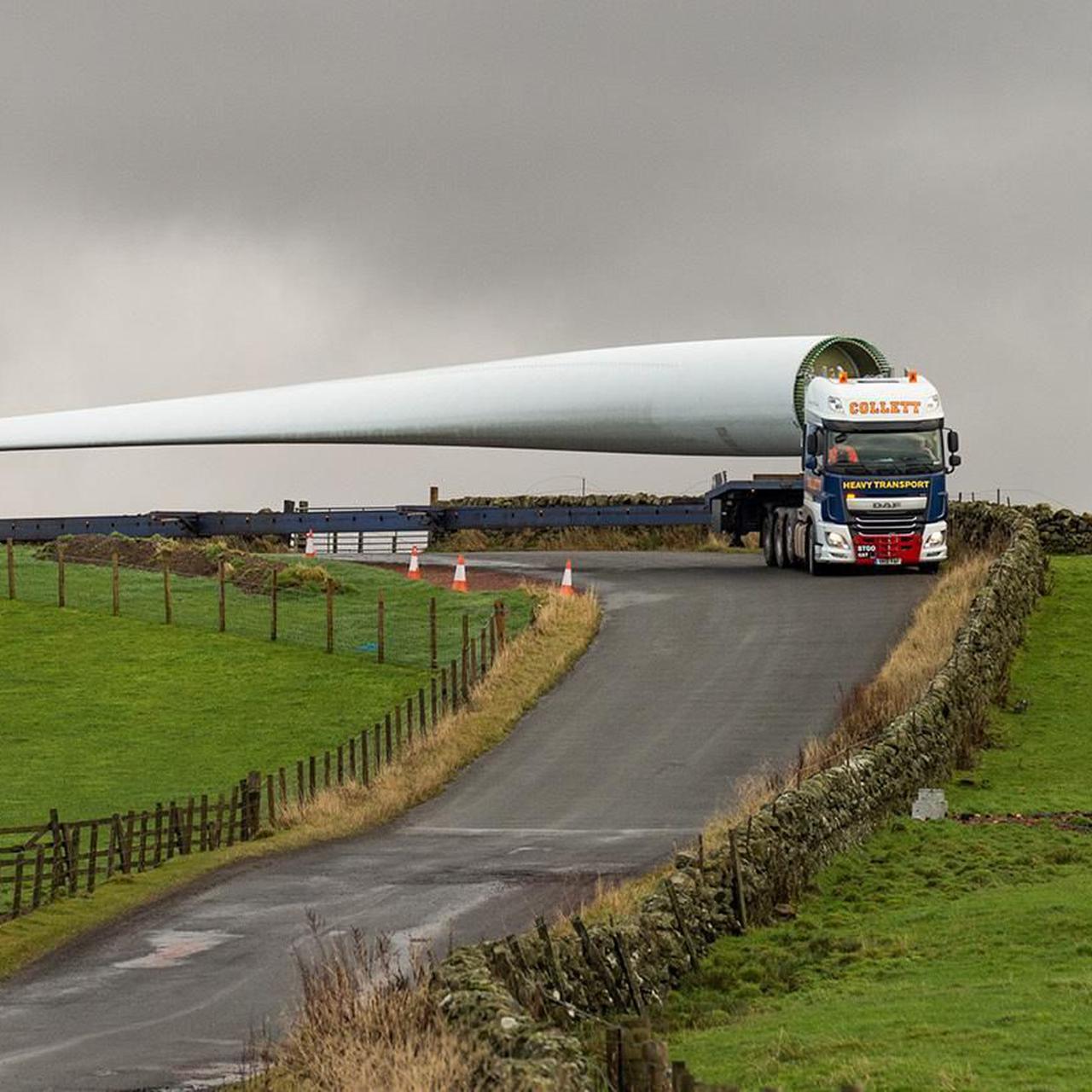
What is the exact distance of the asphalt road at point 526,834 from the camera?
2125cm

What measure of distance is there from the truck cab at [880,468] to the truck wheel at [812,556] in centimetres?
134

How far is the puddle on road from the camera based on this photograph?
2436cm

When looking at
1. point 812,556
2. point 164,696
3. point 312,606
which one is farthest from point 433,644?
point 812,556

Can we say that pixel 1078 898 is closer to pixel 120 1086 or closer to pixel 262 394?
pixel 120 1086

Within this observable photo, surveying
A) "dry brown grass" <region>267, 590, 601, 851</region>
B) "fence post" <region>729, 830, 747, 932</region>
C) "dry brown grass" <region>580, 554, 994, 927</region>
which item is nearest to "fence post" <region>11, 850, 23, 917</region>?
"dry brown grass" <region>267, 590, 601, 851</region>

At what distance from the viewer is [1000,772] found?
1465 inches

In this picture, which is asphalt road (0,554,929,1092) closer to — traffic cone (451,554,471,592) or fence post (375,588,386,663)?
traffic cone (451,554,471,592)

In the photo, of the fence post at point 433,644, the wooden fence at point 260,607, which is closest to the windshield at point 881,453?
the wooden fence at point 260,607

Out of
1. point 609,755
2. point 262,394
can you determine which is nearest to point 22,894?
point 609,755

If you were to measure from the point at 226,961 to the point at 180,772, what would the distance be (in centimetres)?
1664

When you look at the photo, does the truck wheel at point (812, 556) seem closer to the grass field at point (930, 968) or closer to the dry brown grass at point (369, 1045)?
the grass field at point (930, 968)

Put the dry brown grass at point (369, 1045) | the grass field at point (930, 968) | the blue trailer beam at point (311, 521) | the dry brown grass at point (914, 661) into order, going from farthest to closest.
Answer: the blue trailer beam at point (311, 521)
the dry brown grass at point (914, 661)
the grass field at point (930, 968)
the dry brown grass at point (369, 1045)

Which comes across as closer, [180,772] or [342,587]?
[180,772]

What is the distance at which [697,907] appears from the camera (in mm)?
23719
